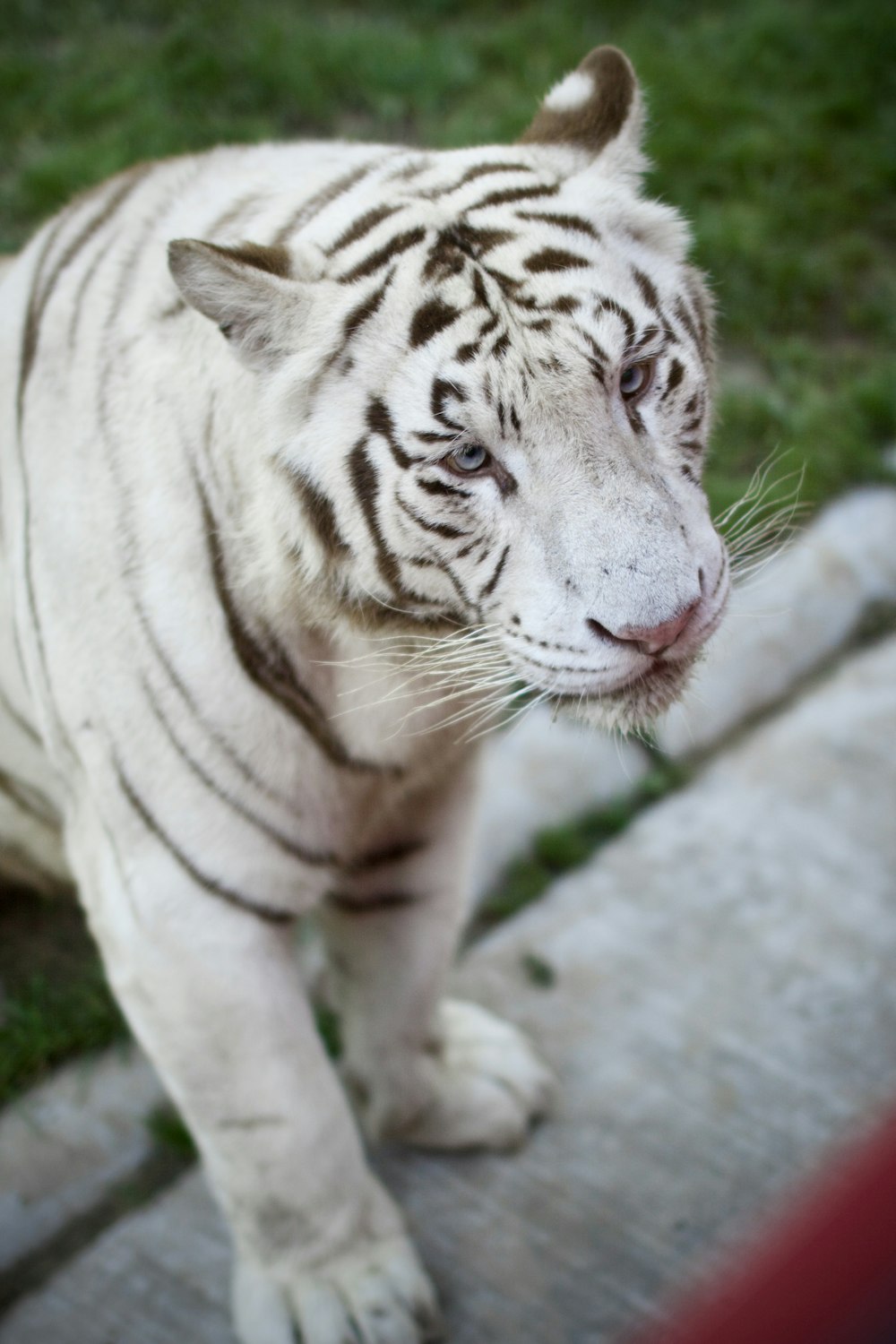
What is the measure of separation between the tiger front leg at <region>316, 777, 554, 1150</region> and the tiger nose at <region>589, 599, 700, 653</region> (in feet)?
2.22

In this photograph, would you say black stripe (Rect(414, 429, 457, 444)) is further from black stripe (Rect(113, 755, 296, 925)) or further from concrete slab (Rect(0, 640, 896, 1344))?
concrete slab (Rect(0, 640, 896, 1344))

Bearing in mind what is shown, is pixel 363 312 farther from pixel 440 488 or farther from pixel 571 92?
pixel 571 92

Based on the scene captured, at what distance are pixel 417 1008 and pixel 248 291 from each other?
1152mm

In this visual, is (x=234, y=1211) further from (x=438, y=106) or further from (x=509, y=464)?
(x=438, y=106)

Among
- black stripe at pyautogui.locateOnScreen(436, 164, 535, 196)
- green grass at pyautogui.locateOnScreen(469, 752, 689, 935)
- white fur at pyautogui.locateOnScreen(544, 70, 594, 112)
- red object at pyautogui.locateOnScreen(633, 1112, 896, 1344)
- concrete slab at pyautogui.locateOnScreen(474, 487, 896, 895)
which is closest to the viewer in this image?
red object at pyautogui.locateOnScreen(633, 1112, 896, 1344)

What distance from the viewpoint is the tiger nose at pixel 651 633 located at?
1.29 meters

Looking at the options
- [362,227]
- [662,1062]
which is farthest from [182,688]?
[662,1062]

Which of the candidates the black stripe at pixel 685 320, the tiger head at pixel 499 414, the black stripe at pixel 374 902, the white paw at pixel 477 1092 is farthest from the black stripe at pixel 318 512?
the white paw at pixel 477 1092

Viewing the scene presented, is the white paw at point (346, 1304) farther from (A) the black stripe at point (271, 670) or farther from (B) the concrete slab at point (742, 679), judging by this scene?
(B) the concrete slab at point (742, 679)

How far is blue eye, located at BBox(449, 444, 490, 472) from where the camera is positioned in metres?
1.34

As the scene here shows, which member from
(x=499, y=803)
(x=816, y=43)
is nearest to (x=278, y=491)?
(x=499, y=803)

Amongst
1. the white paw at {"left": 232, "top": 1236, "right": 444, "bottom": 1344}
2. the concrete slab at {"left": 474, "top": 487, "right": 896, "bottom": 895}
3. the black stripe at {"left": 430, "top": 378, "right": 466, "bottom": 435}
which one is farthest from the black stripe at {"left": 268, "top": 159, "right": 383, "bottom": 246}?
the white paw at {"left": 232, "top": 1236, "right": 444, "bottom": 1344}

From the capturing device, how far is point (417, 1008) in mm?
1988

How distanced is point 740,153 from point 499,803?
96.7 inches
